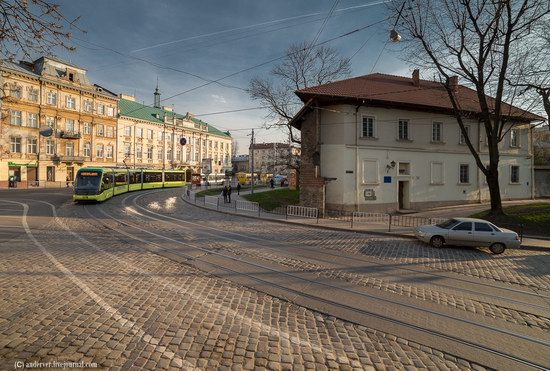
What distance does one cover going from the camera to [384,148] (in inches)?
861

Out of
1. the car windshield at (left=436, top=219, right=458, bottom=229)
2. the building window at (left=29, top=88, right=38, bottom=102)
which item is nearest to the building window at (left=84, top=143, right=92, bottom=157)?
the building window at (left=29, top=88, right=38, bottom=102)

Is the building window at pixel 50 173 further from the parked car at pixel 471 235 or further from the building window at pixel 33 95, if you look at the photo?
the parked car at pixel 471 235

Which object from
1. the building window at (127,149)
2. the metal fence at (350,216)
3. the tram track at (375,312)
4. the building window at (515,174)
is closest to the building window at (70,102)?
the building window at (127,149)

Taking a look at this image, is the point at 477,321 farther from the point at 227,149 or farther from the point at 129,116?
the point at 227,149

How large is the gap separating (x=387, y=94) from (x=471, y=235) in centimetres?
1350

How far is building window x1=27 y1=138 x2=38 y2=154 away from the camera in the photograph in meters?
43.3


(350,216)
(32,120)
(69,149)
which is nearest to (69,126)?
(69,149)

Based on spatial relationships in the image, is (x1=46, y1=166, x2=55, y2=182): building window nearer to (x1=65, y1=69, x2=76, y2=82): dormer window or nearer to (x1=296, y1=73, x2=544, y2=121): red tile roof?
(x1=65, y1=69, x2=76, y2=82): dormer window

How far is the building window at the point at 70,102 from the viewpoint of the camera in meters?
48.0

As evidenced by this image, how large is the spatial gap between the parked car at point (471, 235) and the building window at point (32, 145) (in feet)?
175

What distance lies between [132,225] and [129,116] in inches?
2000

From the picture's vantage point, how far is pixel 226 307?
5.71m

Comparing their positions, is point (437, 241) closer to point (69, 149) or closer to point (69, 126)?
point (69, 149)

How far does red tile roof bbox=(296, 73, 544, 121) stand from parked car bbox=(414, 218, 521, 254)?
35.0 feet
